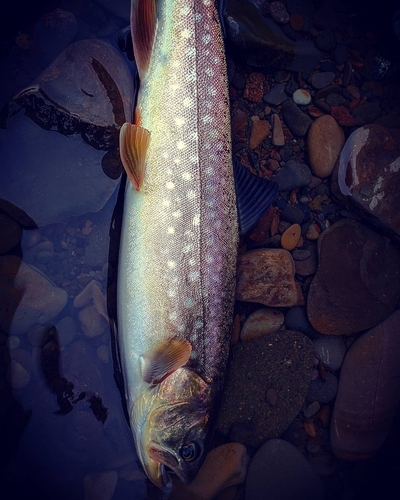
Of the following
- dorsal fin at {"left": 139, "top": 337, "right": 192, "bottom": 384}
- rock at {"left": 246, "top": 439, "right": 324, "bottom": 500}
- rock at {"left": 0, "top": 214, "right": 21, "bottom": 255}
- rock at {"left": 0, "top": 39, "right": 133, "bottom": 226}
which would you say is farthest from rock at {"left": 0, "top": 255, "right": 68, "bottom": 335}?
rock at {"left": 246, "top": 439, "right": 324, "bottom": 500}

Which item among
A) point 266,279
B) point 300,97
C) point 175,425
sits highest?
point 300,97

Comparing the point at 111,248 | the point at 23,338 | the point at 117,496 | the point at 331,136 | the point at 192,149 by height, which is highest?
the point at 192,149

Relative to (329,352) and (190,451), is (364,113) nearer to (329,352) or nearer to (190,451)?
(329,352)

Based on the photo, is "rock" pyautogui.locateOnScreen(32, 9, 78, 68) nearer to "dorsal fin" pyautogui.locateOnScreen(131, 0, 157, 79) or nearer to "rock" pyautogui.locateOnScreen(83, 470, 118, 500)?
"dorsal fin" pyautogui.locateOnScreen(131, 0, 157, 79)

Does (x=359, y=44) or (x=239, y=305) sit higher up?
(x=359, y=44)

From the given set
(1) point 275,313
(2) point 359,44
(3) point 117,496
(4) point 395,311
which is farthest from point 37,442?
(2) point 359,44

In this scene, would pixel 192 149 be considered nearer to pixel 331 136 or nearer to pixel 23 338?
pixel 331 136

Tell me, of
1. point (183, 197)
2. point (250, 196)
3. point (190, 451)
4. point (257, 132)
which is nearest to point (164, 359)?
point (190, 451)
